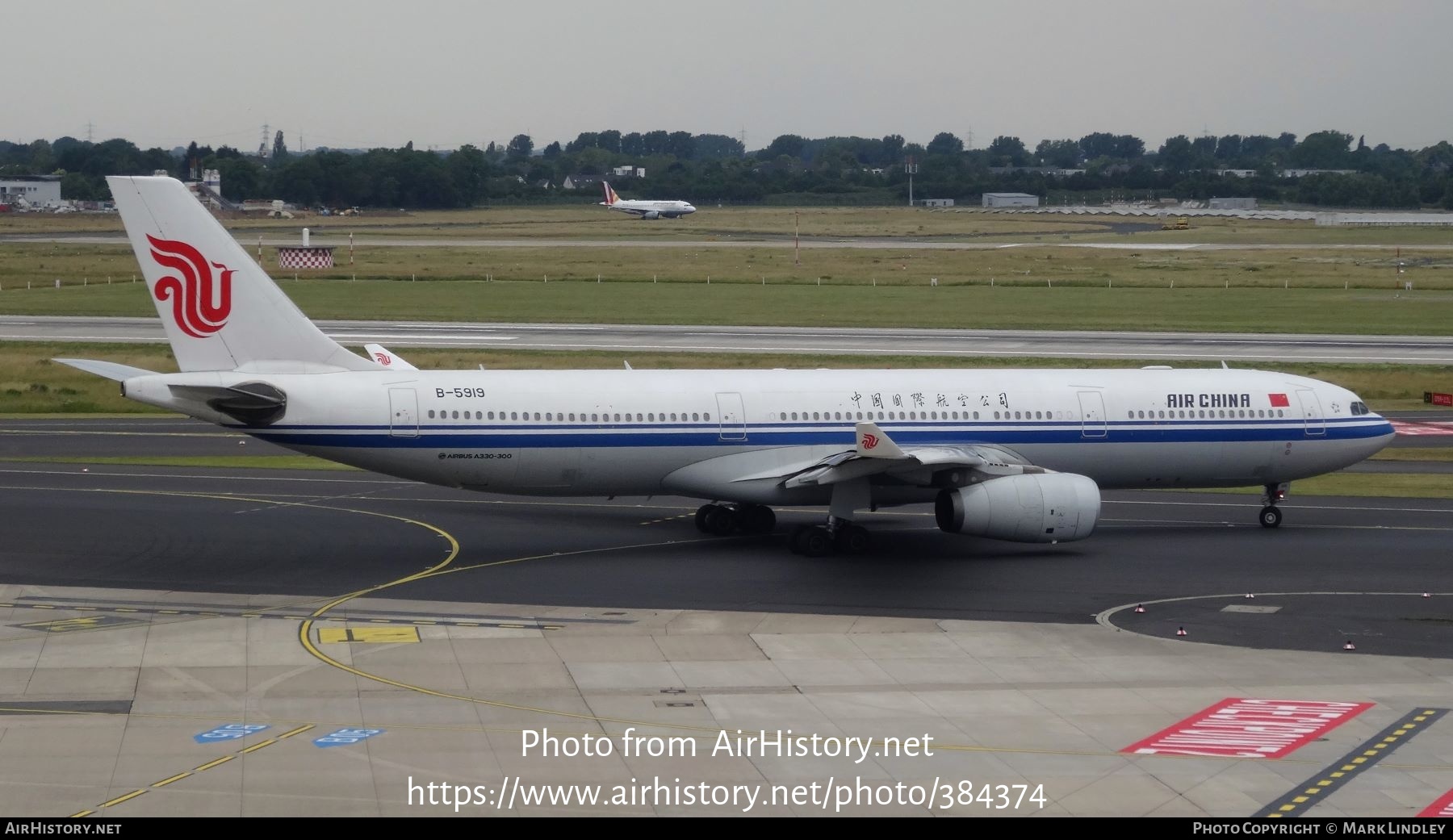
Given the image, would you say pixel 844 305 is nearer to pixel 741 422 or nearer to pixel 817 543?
pixel 741 422

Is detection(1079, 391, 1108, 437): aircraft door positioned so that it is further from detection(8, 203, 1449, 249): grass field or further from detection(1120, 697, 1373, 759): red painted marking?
detection(8, 203, 1449, 249): grass field

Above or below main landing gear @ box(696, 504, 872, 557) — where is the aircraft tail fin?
above

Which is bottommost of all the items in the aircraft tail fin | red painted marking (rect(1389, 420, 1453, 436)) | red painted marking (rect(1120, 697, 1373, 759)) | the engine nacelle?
red painted marking (rect(1389, 420, 1453, 436))

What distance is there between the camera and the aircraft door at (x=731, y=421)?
3656 centimetres

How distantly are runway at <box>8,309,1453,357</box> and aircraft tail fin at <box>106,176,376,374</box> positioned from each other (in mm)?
38271

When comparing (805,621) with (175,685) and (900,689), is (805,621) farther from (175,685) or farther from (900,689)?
(175,685)

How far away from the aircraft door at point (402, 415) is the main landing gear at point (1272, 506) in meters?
21.4

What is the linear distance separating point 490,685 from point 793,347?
5028 cm

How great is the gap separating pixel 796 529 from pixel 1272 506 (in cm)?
1276

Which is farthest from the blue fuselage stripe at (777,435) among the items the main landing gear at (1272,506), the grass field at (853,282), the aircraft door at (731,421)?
the grass field at (853,282)

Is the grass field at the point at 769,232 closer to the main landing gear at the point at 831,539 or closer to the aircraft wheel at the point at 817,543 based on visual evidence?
the main landing gear at the point at 831,539

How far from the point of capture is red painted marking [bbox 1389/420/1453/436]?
182ft

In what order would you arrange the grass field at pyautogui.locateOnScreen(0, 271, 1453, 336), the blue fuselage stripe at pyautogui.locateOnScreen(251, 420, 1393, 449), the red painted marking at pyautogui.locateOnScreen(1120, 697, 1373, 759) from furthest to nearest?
the grass field at pyautogui.locateOnScreen(0, 271, 1453, 336), the blue fuselage stripe at pyautogui.locateOnScreen(251, 420, 1393, 449), the red painted marking at pyautogui.locateOnScreen(1120, 697, 1373, 759)

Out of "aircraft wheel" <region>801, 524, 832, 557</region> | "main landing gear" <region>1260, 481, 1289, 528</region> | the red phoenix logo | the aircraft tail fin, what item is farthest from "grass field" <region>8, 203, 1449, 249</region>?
"aircraft wheel" <region>801, 524, 832, 557</region>
